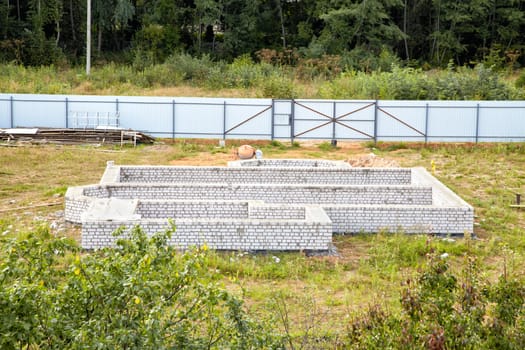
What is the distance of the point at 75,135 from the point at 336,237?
14.5 meters

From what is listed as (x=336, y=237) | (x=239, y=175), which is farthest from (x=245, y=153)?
(x=336, y=237)

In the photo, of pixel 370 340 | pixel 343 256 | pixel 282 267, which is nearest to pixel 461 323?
pixel 370 340

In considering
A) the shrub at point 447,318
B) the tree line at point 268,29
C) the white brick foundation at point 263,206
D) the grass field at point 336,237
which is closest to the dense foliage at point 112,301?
the grass field at point 336,237

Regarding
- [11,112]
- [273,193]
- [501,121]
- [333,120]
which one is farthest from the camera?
[11,112]

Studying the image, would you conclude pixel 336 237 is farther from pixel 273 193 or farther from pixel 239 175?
pixel 239 175

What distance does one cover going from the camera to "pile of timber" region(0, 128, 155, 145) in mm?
26656

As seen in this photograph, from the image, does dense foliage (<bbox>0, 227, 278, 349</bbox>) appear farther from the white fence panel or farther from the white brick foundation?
the white fence panel

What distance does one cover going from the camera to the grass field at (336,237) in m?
10.9

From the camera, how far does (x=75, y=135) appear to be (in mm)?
26891

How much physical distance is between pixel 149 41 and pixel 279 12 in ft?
29.3

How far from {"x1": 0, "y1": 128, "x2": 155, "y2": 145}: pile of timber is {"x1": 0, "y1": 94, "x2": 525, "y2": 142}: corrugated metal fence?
85 cm

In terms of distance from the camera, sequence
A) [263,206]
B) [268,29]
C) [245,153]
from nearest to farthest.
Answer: [263,206], [245,153], [268,29]

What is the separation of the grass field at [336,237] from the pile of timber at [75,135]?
2.27ft

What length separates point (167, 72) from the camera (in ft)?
133
